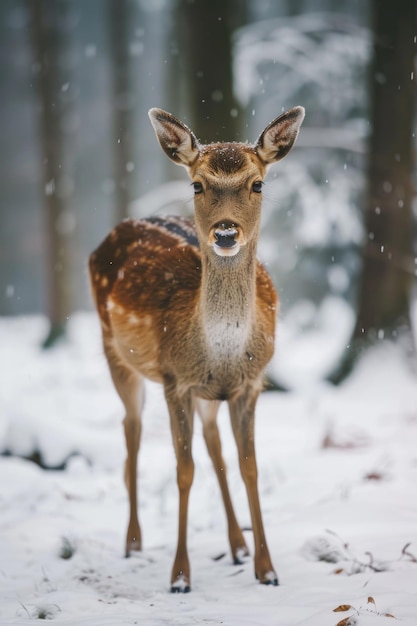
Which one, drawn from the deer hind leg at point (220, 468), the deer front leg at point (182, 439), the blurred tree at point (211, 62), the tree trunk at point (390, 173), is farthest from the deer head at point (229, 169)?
the tree trunk at point (390, 173)

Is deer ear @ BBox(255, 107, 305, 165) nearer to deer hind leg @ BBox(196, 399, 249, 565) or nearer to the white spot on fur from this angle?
the white spot on fur

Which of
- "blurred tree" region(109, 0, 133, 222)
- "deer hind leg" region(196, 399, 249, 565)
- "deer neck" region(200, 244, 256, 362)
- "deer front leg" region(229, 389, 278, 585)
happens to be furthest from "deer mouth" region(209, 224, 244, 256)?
"blurred tree" region(109, 0, 133, 222)

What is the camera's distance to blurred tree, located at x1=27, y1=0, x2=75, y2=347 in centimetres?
1150

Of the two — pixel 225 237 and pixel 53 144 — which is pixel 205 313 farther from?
pixel 53 144

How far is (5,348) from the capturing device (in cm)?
1352

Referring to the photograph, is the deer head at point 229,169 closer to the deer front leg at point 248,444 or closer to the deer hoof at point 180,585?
the deer front leg at point 248,444

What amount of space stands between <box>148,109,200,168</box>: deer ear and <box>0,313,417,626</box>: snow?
5.35 ft

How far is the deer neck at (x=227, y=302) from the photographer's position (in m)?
3.53

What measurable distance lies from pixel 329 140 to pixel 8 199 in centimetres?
1711

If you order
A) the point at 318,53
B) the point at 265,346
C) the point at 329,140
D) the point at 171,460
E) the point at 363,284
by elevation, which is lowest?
the point at 171,460

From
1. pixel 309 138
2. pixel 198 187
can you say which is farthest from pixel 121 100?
pixel 198 187

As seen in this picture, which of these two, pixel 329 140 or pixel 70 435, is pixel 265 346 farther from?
pixel 329 140

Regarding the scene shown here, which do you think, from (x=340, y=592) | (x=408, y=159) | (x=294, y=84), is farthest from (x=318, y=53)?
(x=340, y=592)

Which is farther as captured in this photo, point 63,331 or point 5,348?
point 5,348
